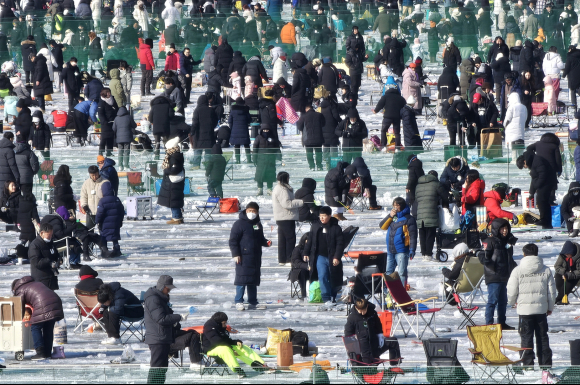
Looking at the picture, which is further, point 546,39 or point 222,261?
point 546,39

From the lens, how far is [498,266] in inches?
625

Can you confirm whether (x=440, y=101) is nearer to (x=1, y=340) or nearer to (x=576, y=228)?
(x=576, y=228)

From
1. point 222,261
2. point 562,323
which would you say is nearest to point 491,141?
point 222,261

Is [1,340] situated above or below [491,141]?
below

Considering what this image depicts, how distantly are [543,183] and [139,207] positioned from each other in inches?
288

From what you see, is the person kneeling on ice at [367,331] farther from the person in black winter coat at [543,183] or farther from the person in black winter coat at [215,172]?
the person in black winter coat at [215,172]

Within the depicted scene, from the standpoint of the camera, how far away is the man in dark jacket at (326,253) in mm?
17500

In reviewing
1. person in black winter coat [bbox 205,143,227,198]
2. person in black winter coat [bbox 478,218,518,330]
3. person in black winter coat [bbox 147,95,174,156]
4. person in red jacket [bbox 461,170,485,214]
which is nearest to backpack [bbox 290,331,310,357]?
person in black winter coat [bbox 478,218,518,330]

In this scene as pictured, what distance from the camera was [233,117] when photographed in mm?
25422

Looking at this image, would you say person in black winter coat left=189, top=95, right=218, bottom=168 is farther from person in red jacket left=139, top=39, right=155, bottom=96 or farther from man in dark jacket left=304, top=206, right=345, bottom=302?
man in dark jacket left=304, top=206, right=345, bottom=302

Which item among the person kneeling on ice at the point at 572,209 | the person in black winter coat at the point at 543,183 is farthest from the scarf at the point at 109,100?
the person kneeling on ice at the point at 572,209

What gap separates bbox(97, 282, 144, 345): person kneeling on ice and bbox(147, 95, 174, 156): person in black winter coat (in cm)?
1075

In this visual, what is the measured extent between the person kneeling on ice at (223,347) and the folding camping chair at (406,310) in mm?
2483

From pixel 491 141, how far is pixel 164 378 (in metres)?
14.4
